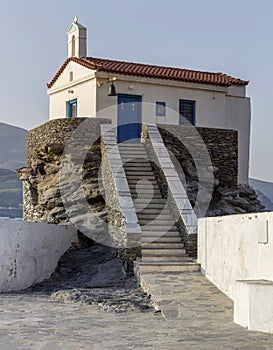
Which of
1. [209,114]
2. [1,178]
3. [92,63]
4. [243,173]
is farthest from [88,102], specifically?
[1,178]

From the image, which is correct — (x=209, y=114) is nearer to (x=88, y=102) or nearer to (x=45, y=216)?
(x=88, y=102)

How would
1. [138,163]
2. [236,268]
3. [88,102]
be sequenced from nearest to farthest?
[236,268]
[138,163]
[88,102]

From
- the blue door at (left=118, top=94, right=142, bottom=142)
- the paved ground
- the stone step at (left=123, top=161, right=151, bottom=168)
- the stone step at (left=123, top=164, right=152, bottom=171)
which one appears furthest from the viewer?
the blue door at (left=118, top=94, right=142, bottom=142)

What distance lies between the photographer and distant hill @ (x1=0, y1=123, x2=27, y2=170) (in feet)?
389

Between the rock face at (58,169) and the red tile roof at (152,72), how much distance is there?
11.8ft

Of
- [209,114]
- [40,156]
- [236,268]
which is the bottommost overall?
[236,268]

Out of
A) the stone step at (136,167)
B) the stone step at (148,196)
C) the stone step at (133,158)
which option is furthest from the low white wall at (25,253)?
the stone step at (133,158)

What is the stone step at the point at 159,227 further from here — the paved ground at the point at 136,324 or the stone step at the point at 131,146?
the stone step at the point at 131,146

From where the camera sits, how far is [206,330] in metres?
7.49

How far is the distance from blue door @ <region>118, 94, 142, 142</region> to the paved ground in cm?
1182

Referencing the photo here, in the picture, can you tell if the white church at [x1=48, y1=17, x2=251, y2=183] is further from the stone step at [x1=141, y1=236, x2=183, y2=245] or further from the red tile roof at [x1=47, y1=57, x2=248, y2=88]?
the stone step at [x1=141, y1=236, x2=183, y2=245]

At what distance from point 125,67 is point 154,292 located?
578 inches

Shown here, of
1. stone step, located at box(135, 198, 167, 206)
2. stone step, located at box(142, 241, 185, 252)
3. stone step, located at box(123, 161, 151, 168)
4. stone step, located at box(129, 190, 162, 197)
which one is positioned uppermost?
stone step, located at box(123, 161, 151, 168)

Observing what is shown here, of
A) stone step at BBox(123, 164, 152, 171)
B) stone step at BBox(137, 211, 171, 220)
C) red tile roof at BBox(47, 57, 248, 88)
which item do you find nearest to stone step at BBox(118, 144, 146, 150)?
stone step at BBox(123, 164, 152, 171)
